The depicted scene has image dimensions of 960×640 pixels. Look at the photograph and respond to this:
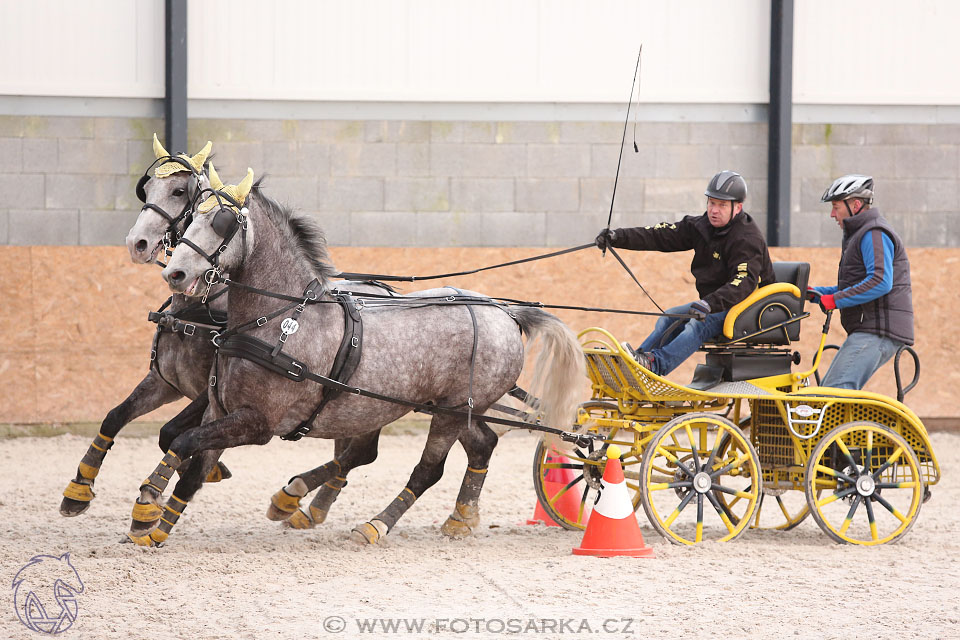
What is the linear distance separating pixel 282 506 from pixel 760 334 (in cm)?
268

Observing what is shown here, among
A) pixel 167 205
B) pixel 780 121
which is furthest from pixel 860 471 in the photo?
pixel 780 121

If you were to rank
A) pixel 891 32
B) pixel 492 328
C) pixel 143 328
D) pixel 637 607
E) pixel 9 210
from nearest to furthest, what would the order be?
pixel 637 607
pixel 492 328
pixel 143 328
pixel 9 210
pixel 891 32

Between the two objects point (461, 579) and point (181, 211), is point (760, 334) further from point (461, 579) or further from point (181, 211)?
point (181, 211)

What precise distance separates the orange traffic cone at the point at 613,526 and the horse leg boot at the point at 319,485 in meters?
→ 1.35

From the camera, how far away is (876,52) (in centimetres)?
1060

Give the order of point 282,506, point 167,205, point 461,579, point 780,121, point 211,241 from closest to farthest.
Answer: point 461,579 < point 211,241 < point 167,205 < point 282,506 < point 780,121

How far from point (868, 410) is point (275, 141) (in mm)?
6428

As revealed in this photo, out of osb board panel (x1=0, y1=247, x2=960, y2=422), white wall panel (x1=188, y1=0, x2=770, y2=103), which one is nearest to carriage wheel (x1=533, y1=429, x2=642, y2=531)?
osb board panel (x1=0, y1=247, x2=960, y2=422)

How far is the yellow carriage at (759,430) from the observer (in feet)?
17.7

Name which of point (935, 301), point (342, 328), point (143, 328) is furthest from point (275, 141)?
point (935, 301)

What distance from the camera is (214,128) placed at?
33.1ft

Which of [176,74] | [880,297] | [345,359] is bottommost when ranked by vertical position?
[345,359]

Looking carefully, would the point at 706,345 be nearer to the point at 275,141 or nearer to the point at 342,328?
the point at 342,328

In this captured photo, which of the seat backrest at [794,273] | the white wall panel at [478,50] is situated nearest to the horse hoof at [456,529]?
the seat backrest at [794,273]
